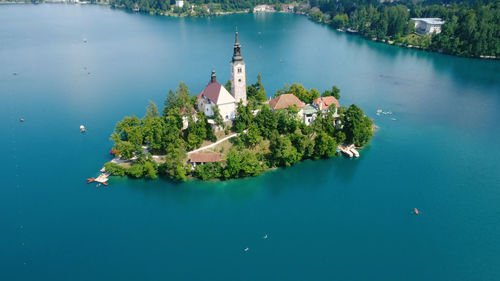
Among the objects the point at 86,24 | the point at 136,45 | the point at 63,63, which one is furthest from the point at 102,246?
the point at 86,24

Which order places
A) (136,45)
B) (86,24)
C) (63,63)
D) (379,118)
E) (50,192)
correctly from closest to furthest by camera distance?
(50,192) < (379,118) < (63,63) < (136,45) < (86,24)

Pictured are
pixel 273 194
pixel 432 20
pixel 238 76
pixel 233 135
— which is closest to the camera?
pixel 273 194

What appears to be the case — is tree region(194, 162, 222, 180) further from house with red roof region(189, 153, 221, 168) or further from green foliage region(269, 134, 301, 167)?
green foliage region(269, 134, 301, 167)

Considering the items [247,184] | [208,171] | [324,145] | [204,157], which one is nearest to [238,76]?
[204,157]

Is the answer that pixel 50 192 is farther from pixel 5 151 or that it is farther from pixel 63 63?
pixel 63 63

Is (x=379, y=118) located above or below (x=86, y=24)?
below

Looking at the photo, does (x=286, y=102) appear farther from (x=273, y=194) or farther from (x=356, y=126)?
(x=273, y=194)

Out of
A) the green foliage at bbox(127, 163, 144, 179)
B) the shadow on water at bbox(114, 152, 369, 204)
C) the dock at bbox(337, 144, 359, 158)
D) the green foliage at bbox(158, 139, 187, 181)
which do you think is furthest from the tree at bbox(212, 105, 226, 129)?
the dock at bbox(337, 144, 359, 158)
